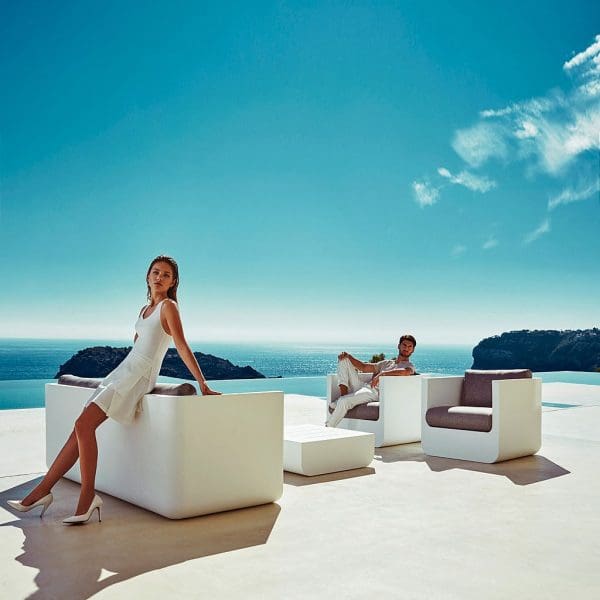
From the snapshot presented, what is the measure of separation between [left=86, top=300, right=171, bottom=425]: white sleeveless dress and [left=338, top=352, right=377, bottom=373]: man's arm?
2916 millimetres

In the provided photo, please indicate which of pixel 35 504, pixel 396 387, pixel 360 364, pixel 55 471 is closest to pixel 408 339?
pixel 360 364

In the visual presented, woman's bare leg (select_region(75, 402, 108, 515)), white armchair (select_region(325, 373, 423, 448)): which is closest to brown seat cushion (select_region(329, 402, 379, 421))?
white armchair (select_region(325, 373, 423, 448))

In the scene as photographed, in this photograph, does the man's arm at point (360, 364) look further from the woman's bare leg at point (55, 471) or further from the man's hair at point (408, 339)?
the woman's bare leg at point (55, 471)

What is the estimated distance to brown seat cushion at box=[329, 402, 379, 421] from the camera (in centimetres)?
594

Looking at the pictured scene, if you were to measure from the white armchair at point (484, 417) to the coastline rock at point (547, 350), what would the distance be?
18869 millimetres

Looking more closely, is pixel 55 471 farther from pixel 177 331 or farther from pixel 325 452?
pixel 325 452

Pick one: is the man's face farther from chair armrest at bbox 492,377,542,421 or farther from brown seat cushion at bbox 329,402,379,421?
chair armrest at bbox 492,377,542,421

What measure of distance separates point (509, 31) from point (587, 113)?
414 cm

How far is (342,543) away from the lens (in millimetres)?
2916

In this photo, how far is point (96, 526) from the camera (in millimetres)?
3230

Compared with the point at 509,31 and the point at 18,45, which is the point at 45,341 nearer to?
the point at 18,45

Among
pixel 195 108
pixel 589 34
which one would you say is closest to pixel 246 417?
pixel 195 108

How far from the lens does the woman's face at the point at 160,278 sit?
149 inches

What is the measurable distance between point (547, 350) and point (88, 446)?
81.1 ft
